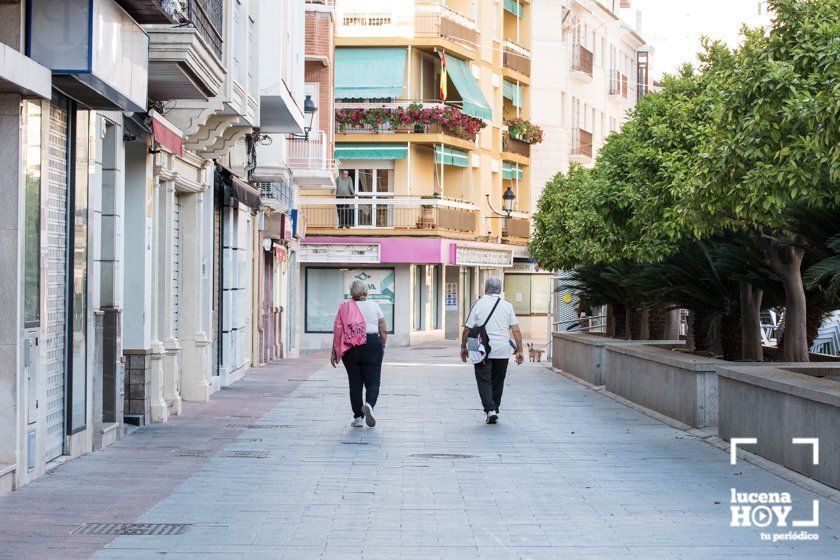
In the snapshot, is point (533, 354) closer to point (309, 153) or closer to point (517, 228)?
point (309, 153)

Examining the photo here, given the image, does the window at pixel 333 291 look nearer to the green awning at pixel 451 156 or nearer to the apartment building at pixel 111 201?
the green awning at pixel 451 156

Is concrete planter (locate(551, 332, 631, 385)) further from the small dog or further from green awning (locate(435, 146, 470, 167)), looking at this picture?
green awning (locate(435, 146, 470, 167))

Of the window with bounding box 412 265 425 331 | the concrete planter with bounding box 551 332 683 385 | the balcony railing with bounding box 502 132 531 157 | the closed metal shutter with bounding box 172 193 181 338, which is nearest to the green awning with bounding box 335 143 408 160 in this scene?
the window with bounding box 412 265 425 331

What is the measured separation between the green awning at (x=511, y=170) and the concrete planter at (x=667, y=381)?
36595mm

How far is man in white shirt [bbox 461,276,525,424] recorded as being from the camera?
→ 18.0 meters

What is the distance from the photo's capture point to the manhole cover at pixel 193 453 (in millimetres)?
14220

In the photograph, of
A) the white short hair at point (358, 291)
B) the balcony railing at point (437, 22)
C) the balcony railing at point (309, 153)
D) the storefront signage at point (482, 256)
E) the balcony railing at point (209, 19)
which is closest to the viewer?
the balcony railing at point (209, 19)

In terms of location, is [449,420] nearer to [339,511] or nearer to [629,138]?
[629,138]

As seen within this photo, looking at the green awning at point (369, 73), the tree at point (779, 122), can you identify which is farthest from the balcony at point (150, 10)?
the green awning at point (369, 73)

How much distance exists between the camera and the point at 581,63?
221ft

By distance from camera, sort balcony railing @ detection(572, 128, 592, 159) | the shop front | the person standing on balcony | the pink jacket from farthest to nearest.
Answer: balcony railing @ detection(572, 128, 592, 159) < the shop front < the person standing on balcony < the pink jacket

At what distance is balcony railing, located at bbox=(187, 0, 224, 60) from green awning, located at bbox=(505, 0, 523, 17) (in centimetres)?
4266

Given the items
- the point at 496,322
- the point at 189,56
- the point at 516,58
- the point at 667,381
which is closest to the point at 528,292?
the point at 516,58

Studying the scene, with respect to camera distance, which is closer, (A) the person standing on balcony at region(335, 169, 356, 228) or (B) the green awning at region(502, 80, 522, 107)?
(A) the person standing on balcony at region(335, 169, 356, 228)
